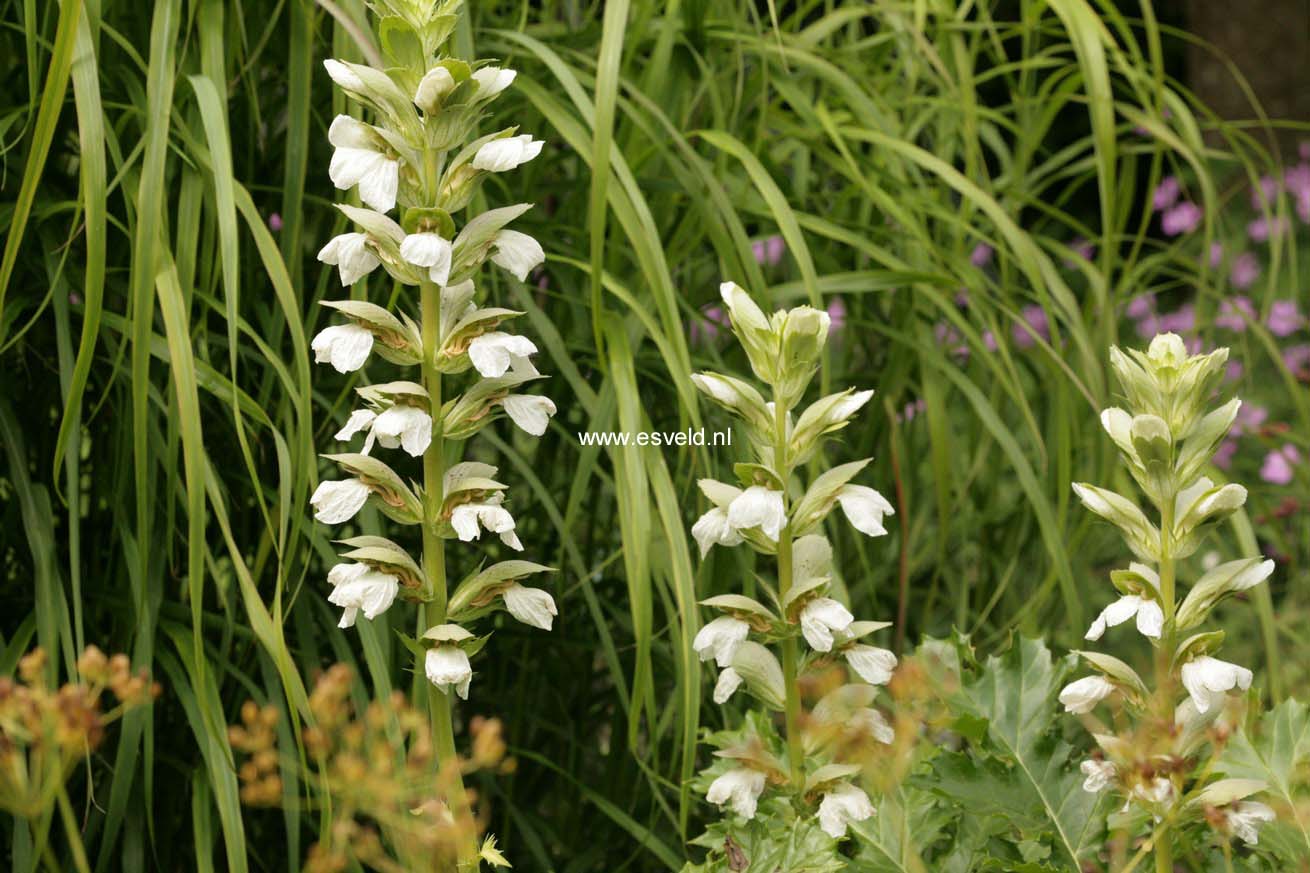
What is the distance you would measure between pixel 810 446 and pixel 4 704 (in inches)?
24.1

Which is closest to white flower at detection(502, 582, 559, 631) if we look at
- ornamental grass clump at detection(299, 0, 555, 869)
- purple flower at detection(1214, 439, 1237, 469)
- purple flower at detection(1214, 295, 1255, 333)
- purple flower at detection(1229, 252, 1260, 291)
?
ornamental grass clump at detection(299, 0, 555, 869)

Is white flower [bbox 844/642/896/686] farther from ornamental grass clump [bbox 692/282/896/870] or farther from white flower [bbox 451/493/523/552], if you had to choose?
white flower [bbox 451/493/523/552]

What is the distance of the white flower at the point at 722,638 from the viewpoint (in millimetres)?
1210

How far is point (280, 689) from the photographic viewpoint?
1711mm

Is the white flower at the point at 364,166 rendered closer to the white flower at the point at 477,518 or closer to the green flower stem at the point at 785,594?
the white flower at the point at 477,518

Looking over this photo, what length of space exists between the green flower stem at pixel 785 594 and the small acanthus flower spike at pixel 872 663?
0.16 feet

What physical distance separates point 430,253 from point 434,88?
118 mm

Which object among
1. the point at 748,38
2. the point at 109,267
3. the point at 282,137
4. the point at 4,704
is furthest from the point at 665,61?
the point at 4,704

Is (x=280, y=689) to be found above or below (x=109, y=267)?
below

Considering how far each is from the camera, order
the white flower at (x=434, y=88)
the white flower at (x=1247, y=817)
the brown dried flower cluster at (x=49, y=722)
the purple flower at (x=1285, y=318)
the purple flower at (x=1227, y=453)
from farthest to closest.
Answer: the purple flower at (x=1285, y=318), the purple flower at (x=1227, y=453), the white flower at (x=1247, y=817), the white flower at (x=434, y=88), the brown dried flower cluster at (x=49, y=722)

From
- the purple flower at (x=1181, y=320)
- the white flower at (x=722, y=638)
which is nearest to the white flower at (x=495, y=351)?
the white flower at (x=722, y=638)

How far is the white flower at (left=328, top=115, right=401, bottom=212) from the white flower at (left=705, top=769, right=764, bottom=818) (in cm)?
54

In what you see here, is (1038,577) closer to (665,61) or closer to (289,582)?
(665,61)

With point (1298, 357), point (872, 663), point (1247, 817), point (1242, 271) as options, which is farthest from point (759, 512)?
point (1242, 271)
